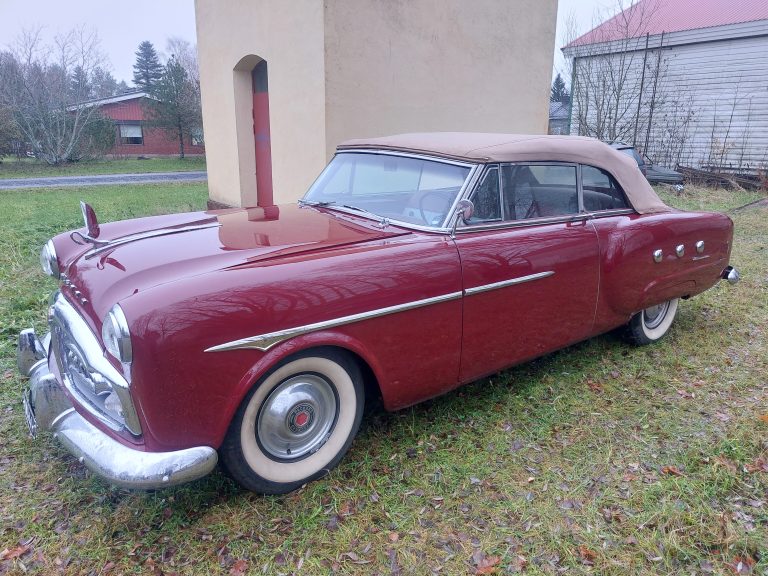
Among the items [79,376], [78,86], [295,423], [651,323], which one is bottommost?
[651,323]

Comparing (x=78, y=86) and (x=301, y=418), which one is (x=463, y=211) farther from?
(x=78, y=86)

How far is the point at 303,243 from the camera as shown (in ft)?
8.67

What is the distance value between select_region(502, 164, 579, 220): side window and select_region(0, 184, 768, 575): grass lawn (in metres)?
1.11

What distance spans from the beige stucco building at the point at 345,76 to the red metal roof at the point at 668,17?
25.9 feet

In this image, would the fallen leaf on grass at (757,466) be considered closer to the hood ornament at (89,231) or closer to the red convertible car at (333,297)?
the red convertible car at (333,297)

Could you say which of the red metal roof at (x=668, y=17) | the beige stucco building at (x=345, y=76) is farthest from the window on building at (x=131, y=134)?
the beige stucco building at (x=345, y=76)

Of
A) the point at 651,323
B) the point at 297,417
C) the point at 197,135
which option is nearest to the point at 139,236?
the point at 297,417

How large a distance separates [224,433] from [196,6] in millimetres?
9213

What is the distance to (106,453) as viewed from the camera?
209 cm

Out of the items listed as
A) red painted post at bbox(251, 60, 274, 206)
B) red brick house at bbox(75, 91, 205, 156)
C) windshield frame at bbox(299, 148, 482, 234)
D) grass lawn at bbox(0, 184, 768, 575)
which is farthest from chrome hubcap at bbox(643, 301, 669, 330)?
red brick house at bbox(75, 91, 205, 156)

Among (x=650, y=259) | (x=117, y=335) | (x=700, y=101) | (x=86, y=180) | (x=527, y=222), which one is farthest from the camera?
(x=86, y=180)

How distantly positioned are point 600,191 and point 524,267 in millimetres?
1054

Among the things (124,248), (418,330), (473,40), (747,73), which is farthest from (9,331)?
(747,73)

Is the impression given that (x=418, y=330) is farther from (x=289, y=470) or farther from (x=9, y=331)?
(x=9, y=331)
